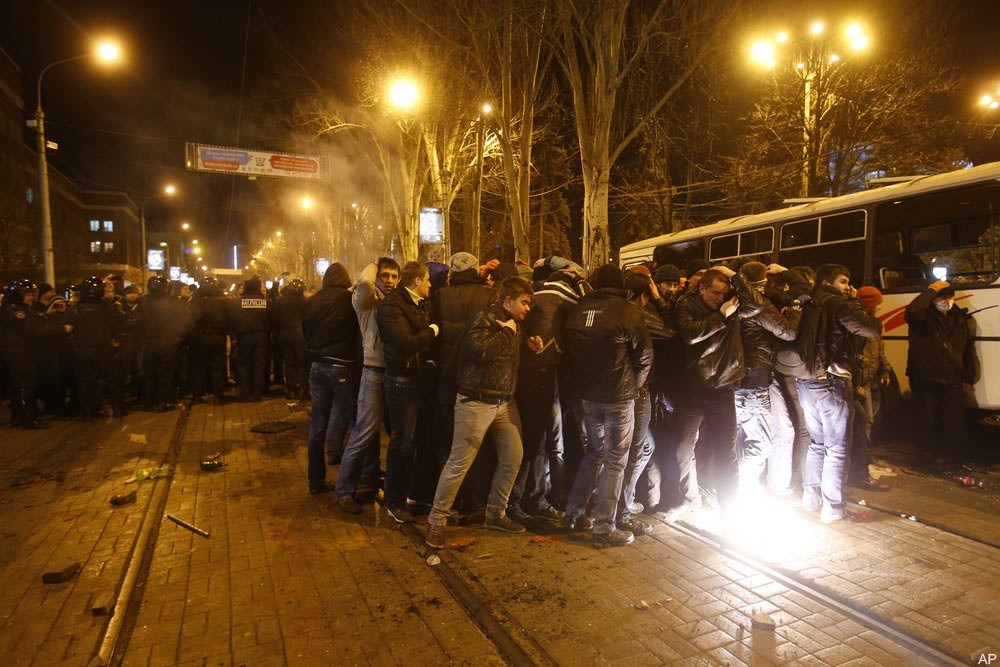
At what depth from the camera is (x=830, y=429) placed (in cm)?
516

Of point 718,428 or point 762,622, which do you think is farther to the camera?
point 718,428

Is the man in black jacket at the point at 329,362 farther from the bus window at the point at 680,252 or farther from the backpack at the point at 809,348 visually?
the bus window at the point at 680,252

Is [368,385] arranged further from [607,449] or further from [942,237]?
[942,237]

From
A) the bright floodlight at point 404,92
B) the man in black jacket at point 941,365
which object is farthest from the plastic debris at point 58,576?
the bright floodlight at point 404,92

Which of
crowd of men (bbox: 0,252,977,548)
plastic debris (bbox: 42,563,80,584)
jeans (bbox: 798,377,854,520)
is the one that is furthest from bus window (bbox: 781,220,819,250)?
plastic debris (bbox: 42,563,80,584)

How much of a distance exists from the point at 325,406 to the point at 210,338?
570 cm

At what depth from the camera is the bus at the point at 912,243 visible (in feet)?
24.4

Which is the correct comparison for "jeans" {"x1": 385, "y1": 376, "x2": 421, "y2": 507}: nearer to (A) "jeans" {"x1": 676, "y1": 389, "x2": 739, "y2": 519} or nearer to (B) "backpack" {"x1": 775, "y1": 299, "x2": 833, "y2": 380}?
(A) "jeans" {"x1": 676, "y1": 389, "x2": 739, "y2": 519}

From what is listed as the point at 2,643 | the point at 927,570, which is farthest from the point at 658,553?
the point at 2,643

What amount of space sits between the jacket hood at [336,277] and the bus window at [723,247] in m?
8.46

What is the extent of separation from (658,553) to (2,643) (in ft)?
13.5

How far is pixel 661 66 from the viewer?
15.5m

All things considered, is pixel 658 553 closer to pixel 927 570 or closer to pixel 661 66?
pixel 927 570

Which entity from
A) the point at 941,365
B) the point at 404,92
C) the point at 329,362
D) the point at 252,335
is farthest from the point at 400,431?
the point at 404,92
